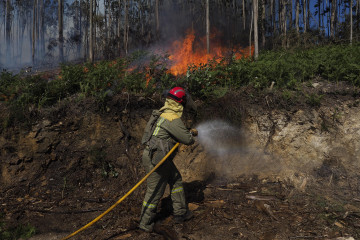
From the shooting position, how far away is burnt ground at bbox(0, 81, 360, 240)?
3.78 m

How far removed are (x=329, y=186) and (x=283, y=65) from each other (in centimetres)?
358

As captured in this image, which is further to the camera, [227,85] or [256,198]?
[227,85]

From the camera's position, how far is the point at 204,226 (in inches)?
153

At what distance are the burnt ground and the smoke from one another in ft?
0.77

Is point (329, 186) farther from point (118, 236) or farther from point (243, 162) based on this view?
point (118, 236)

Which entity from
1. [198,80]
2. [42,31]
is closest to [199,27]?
[198,80]

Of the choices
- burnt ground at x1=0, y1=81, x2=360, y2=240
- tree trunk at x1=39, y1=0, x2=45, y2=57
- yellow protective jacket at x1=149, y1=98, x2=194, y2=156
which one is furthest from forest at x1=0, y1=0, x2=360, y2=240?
tree trunk at x1=39, y1=0, x2=45, y2=57

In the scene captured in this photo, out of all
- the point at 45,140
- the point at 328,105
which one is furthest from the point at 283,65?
the point at 45,140

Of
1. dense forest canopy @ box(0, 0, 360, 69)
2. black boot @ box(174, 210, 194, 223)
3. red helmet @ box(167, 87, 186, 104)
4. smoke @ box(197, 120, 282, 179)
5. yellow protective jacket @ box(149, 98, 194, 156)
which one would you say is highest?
dense forest canopy @ box(0, 0, 360, 69)

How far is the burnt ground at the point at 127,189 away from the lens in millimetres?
3779

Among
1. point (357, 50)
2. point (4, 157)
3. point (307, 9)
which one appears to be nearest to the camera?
point (4, 157)

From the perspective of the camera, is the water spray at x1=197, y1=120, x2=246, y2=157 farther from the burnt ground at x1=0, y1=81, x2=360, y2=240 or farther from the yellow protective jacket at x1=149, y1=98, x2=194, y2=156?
the yellow protective jacket at x1=149, y1=98, x2=194, y2=156

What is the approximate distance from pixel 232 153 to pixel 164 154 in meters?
2.64

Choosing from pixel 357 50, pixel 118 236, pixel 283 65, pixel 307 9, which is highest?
pixel 307 9
